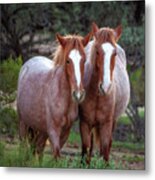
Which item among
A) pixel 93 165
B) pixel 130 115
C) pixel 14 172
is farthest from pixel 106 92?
pixel 14 172

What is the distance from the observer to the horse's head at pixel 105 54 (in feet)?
11.2

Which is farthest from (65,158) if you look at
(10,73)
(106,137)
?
(10,73)

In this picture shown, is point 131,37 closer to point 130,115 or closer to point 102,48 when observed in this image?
point 102,48

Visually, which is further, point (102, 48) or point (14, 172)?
point (14, 172)

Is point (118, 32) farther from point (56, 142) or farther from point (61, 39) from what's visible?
point (56, 142)

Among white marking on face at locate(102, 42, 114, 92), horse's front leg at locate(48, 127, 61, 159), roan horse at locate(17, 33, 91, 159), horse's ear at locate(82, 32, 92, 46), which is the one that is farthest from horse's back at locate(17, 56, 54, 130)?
white marking on face at locate(102, 42, 114, 92)

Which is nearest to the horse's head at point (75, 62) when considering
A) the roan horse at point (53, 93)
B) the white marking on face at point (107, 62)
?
the roan horse at point (53, 93)

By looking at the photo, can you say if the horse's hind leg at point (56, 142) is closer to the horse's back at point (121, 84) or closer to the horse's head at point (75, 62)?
the horse's head at point (75, 62)

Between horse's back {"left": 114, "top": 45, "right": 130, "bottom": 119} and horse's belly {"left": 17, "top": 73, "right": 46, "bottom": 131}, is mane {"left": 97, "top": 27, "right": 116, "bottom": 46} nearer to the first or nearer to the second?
horse's back {"left": 114, "top": 45, "right": 130, "bottom": 119}

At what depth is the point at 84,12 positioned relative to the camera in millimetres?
3518

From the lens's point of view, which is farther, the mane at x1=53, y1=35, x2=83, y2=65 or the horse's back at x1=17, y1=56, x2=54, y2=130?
the horse's back at x1=17, y1=56, x2=54, y2=130

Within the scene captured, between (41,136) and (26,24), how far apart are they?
62cm

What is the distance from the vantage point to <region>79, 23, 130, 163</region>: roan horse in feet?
11.3

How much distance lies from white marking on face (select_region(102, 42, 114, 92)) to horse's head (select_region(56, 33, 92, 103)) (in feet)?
0.38
